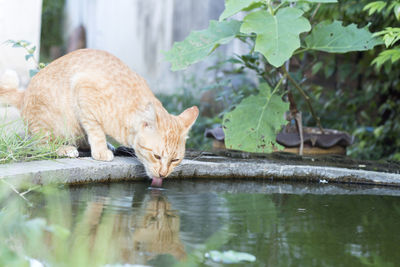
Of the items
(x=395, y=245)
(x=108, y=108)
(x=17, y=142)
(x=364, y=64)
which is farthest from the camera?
(x=364, y=64)

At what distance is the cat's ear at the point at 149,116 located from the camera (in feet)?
8.55

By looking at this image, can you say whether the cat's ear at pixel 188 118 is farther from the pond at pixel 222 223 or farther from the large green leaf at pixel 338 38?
the large green leaf at pixel 338 38

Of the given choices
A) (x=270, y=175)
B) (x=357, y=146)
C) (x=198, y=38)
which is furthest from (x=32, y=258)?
(x=357, y=146)

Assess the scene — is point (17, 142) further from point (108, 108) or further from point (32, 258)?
point (32, 258)

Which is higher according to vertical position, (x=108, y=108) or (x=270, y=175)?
(x=108, y=108)

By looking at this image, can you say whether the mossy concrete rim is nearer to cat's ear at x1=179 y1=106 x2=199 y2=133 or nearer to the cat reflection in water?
cat's ear at x1=179 y1=106 x2=199 y2=133

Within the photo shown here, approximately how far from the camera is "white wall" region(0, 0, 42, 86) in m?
4.38

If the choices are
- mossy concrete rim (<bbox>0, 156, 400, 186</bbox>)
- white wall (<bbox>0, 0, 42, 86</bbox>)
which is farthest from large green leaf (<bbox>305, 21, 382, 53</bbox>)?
white wall (<bbox>0, 0, 42, 86</bbox>)

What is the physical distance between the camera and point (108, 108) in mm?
2912

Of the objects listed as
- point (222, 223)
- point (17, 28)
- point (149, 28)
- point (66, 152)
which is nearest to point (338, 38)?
point (66, 152)

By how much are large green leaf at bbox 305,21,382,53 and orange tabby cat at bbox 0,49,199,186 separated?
135 cm

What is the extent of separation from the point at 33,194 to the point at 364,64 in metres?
4.48

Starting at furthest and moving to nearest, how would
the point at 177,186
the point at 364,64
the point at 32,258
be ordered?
1. the point at 364,64
2. the point at 177,186
3. the point at 32,258

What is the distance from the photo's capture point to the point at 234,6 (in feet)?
11.2
